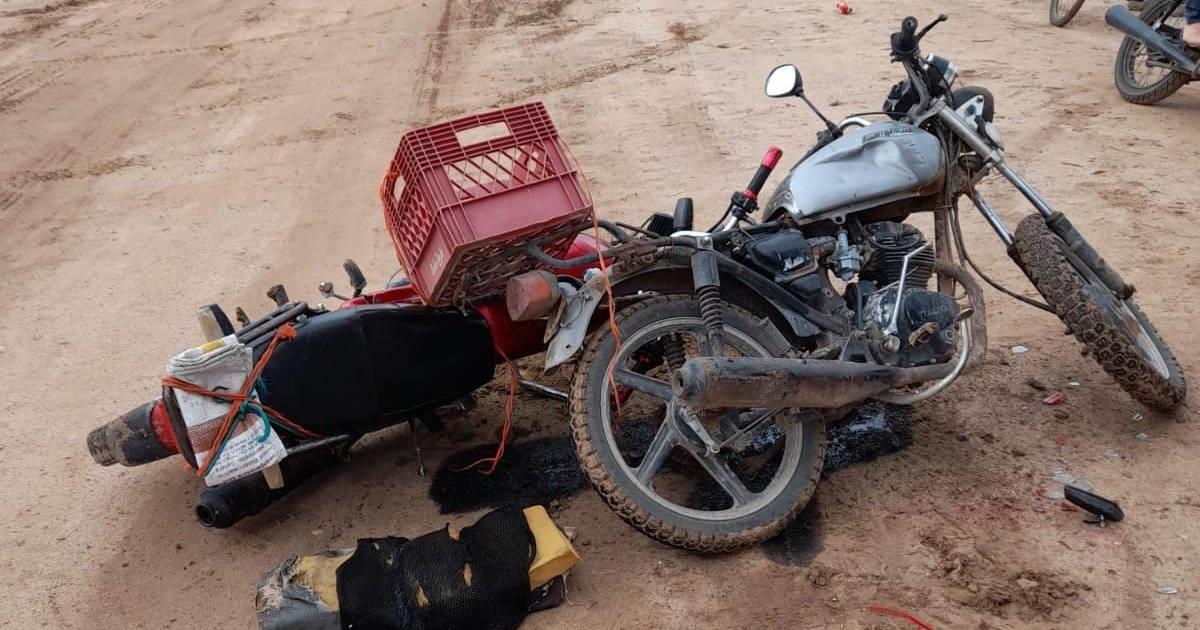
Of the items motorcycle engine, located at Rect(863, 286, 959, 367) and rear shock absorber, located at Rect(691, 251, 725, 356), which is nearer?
rear shock absorber, located at Rect(691, 251, 725, 356)

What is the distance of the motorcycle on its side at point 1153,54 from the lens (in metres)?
6.92

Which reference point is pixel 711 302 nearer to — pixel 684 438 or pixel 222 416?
pixel 684 438

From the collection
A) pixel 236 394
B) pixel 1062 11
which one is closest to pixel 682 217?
pixel 236 394

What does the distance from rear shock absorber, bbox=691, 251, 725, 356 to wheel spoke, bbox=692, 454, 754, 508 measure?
368 mm

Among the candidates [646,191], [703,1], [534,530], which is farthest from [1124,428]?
[703,1]

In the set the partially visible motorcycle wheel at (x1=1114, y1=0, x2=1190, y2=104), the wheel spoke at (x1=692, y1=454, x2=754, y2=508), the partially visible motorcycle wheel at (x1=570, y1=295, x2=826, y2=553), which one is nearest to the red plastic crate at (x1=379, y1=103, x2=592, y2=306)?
the partially visible motorcycle wheel at (x1=570, y1=295, x2=826, y2=553)

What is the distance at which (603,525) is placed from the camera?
3285mm

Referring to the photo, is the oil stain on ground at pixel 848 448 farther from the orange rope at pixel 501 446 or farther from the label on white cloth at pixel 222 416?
the label on white cloth at pixel 222 416

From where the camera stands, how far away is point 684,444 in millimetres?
3088

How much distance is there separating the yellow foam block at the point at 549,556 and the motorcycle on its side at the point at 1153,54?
6377 millimetres

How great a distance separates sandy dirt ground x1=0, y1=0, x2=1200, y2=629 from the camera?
3.01m

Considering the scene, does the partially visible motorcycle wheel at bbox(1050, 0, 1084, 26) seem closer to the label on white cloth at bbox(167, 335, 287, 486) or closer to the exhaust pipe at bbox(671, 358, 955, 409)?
the exhaust pipe at bbox(671, 358, 955, 409)

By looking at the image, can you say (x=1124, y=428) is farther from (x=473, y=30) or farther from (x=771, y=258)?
(x=473, y=30)

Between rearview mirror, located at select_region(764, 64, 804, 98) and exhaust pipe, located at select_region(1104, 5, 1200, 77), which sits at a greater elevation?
rearview mirror, located at select_region(764, 64, 804, 98)
